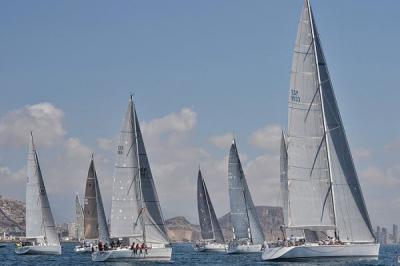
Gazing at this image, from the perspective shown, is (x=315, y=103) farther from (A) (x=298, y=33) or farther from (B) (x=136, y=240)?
(B) (x=136, y=240)

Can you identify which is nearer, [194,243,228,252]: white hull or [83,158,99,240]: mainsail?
[83,158,99,240]: mainsail

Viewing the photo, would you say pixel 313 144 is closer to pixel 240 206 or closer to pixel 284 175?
pixel 284 175

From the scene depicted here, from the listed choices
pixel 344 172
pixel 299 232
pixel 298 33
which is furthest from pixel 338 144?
Answer: pixel 299 232

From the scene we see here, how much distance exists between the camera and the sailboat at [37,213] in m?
98.2

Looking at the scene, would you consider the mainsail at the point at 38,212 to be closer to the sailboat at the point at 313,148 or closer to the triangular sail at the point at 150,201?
the triangular sail at the point at 150,201

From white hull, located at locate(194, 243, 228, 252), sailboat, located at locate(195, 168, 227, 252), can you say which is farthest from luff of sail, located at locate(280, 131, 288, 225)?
sailboat, located at locate(195, 168, 227, 252)

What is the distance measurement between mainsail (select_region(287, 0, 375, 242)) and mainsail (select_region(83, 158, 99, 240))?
42328 millimetres

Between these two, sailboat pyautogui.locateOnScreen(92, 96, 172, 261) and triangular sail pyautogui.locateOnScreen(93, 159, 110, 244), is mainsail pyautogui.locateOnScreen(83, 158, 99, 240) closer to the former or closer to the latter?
triangular sail pyautogui.locateOnScreen(93, 159, 110, 244)

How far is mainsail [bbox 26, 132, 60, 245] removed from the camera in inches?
3885

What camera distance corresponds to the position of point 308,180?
209ft

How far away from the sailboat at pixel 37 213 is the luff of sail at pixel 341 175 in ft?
148

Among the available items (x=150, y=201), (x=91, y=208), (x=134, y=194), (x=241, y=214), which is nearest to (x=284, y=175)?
(x=241, y=214)

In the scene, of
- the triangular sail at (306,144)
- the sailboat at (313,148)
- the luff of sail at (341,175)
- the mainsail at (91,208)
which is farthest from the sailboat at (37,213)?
the luff of sail at (341,175)

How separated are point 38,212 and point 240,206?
24.4m
